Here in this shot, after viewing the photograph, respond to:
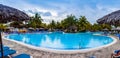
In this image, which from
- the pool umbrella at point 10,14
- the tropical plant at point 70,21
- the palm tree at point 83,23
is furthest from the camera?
the tropical plant at point 70,21

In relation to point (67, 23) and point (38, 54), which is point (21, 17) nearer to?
point (38, 54)

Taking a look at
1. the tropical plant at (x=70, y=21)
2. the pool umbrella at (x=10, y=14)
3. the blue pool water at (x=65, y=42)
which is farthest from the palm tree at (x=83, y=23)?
the pool umbrella at (x=10, y=14)

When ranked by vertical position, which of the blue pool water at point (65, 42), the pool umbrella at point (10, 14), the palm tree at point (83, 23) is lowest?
the blue pool water at point (65, 42)

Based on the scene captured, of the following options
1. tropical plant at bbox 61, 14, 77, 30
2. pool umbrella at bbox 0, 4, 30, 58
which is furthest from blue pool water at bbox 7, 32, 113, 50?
tropical plant at bbox 61, 14, 77, 30

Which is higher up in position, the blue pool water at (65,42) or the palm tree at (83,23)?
the palm tree at (83,23)

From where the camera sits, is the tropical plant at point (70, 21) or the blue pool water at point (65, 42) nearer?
the blue pool water at point (65, 42)

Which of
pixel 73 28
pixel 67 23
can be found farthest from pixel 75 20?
pixel 73 28

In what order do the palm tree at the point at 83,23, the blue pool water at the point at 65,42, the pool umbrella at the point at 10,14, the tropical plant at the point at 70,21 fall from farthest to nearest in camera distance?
the tropical plant at the point at 70,21
the palm tree at the point at 83,23
the blue pool water at the point at 65,42
the pool umbrella at the point at 10,14

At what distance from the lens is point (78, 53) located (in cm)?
1017

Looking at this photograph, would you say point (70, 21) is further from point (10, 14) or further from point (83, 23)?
point (10, 14)

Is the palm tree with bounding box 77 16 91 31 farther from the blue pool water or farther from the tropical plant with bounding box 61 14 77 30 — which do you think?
the blue pool water

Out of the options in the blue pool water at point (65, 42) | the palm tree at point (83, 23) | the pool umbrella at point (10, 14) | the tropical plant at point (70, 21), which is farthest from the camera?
the tropical plant at point (70, 21)

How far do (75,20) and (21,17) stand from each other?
4473 cm

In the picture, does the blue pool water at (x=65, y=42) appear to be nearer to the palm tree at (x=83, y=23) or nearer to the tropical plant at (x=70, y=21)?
the palm tree at (x=83, y=23)
